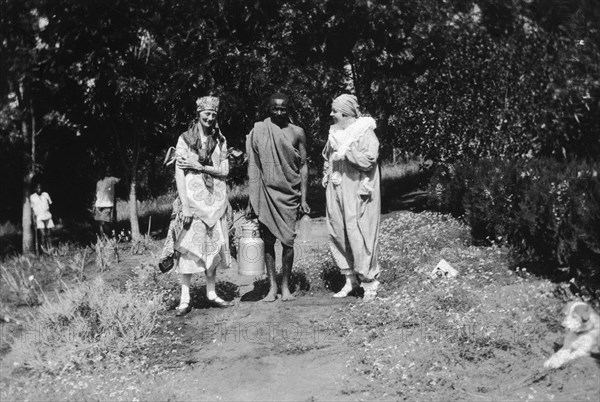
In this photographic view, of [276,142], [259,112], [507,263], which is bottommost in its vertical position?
[507,263]

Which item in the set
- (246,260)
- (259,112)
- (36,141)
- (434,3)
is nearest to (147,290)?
(246,260)

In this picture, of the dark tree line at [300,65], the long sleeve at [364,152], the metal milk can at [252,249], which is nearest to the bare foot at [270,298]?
the metal milk can at [252,249]

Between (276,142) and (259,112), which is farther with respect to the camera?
(259,112)

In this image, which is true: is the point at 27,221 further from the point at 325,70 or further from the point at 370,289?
the point at 370,289

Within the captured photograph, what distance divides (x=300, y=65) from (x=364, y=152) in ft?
23.7

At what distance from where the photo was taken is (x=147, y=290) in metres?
7.68

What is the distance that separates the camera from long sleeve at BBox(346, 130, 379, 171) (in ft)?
21.0

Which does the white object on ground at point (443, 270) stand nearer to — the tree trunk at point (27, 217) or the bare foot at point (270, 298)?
the bare foot at point (270, 298)

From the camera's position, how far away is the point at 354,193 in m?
6.55

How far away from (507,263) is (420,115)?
19.4 ft

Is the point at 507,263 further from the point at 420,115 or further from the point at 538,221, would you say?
the point at 420,115

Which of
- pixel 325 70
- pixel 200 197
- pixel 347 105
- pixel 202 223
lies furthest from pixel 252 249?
pixel 325 70

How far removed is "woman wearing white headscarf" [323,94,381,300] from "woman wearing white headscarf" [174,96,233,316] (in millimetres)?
1145

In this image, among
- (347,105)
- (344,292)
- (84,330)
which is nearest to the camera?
(84,330)
